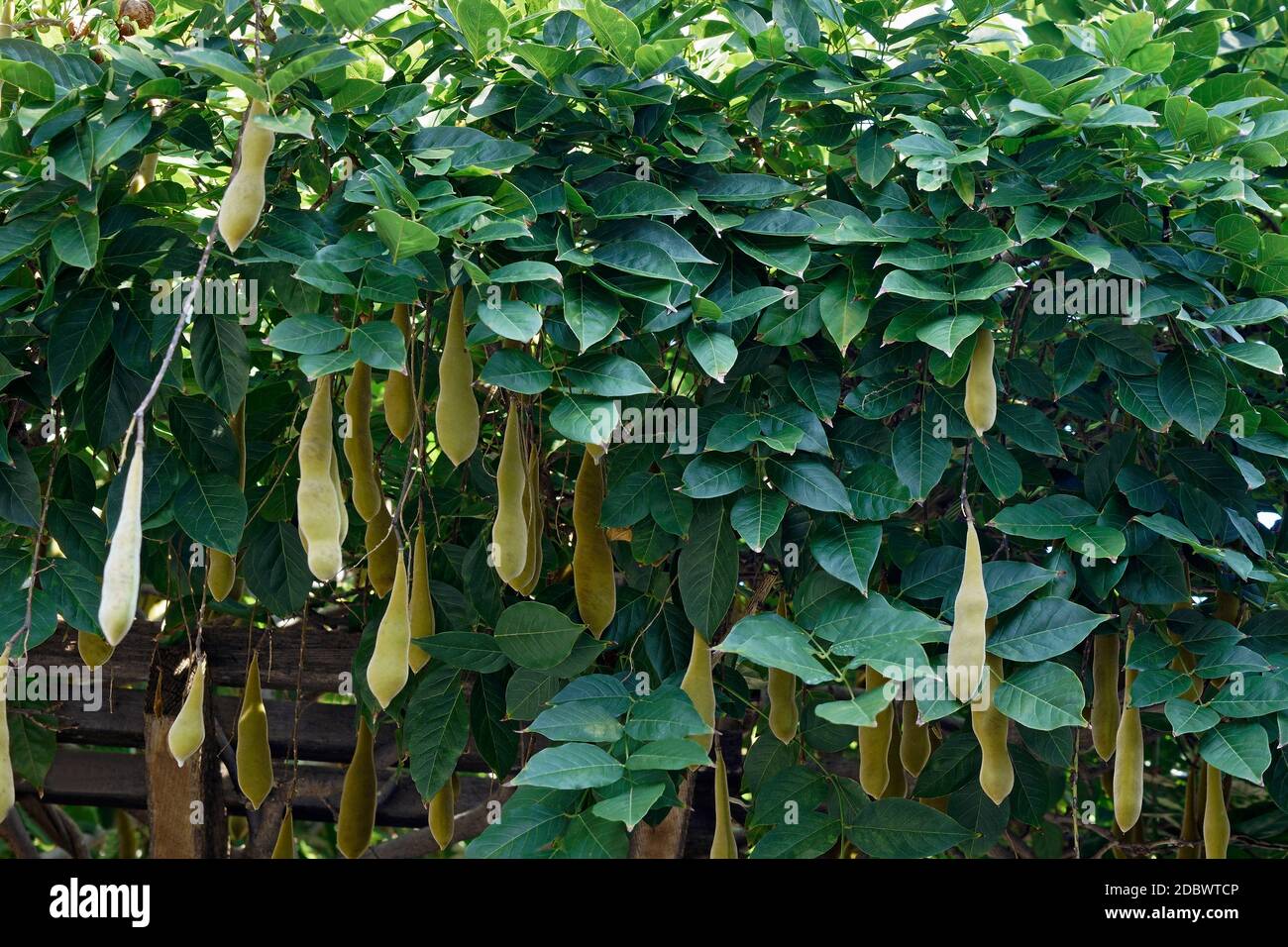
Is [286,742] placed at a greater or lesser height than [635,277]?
lesser

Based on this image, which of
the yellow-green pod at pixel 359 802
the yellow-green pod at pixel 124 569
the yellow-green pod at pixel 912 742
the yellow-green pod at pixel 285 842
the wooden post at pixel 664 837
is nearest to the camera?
the yellow-green pod at pixel 124 569

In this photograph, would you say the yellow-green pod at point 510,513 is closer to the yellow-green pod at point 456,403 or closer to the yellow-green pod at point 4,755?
the yellow-green pod at point 456,403

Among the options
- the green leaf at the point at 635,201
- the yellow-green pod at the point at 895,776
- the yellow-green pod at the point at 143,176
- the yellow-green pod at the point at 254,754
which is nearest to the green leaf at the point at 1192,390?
the yellow-green pod at the point at 895,776

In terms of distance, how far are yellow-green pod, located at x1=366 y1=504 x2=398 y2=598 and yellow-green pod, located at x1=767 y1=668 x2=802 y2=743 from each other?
0.62 metres

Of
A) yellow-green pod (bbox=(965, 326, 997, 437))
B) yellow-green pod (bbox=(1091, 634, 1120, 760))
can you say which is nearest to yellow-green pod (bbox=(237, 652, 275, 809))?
yellow-green pod (bbox=(965, 326, 997, 437))

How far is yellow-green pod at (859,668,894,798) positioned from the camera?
68.6 inches

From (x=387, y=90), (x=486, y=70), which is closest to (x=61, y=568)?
(x=387, y=90)

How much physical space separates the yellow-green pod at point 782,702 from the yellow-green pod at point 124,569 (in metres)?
1.00

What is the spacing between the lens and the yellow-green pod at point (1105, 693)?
5.89 ft

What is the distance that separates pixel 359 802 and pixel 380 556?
0.48 metres

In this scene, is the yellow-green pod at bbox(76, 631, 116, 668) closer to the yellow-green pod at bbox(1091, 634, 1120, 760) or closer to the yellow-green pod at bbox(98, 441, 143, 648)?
the yellow-green pod at bbox(98, 441, 143, 648)

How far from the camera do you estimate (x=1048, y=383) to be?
190 centimetres

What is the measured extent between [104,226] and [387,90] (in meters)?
0.46
